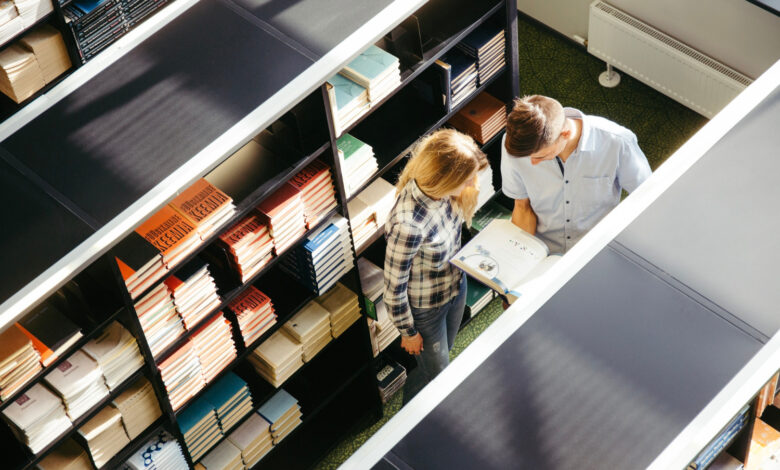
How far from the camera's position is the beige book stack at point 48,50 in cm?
568

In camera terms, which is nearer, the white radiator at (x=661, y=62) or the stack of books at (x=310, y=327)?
the stack of books at (x=310, y=327)

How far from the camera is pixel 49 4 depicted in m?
5.61

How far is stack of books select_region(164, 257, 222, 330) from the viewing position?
417cm

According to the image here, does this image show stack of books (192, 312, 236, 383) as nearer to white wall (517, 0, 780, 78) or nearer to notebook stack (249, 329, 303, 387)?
notebook stack (249, 329, 303, 387)

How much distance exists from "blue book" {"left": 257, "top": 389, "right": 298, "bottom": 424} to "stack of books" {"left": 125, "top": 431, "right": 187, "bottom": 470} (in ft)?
1.68

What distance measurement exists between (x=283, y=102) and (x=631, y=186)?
4.85ft

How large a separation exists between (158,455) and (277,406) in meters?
0.68

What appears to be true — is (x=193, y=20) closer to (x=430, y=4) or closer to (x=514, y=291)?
(x=430, y=4)

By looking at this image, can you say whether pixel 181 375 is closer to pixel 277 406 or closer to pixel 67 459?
pixel 67 459

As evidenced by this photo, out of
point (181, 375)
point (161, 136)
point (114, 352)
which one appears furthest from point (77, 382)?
point (161, 136)

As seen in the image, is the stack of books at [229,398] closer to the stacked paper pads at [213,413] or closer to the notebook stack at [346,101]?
the stacked paper pads at [213,413]

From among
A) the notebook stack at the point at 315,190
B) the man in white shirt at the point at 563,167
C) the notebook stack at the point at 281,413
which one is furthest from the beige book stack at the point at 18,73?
the man in white shirt at the point at 563,167

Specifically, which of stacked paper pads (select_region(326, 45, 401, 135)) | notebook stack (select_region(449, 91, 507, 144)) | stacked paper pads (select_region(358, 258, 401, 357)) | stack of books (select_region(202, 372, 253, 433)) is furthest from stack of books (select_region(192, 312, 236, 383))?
notebook stack (select_region(449, 91, 507, 144))

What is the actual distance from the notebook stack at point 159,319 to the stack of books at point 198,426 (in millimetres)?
490
